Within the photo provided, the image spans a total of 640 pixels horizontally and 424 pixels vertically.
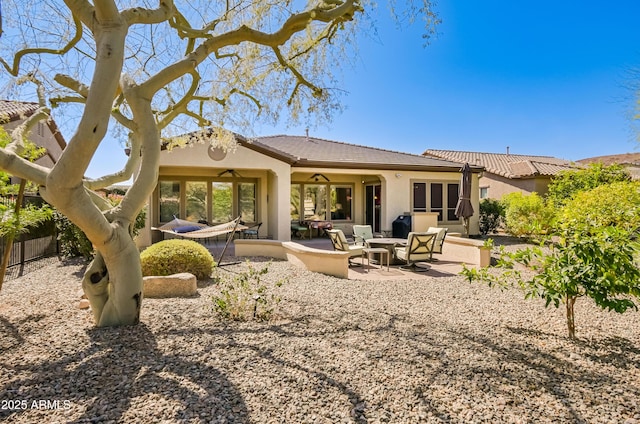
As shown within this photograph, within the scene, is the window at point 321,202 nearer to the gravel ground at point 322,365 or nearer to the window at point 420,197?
the window at point 420,197

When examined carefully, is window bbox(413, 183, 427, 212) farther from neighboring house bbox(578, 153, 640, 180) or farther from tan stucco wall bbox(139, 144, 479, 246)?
neighboring house bbox(578, 153, 640, 180)

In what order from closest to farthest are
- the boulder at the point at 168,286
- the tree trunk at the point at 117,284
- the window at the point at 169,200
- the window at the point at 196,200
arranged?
the tree trunk at the point at 117,284
the boulder at the point at 168,286
the window at the point at 169,200
the window at the point at 196,200

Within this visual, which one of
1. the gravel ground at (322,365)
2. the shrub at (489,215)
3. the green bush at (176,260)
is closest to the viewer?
the gravel ground at (322,365)

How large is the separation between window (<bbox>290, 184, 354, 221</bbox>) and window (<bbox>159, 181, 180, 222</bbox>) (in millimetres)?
4935

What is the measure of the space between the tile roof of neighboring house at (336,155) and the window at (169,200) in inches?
149

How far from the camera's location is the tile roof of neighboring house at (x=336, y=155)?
45.2ft

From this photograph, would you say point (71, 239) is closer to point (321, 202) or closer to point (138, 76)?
point (138, 76)

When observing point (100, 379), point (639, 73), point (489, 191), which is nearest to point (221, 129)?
point (100, 379)

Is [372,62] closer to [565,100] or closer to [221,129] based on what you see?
[221,129]

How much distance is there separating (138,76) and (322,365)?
292 inches

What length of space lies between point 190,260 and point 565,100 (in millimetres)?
21928

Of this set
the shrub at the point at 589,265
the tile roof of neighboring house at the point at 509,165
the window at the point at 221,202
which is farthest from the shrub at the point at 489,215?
the shrub at the point at 589,265

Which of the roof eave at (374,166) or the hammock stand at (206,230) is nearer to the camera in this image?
the hammock stand at (206,230)

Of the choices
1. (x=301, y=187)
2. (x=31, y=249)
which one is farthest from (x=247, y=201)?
(x=31, y=249)
